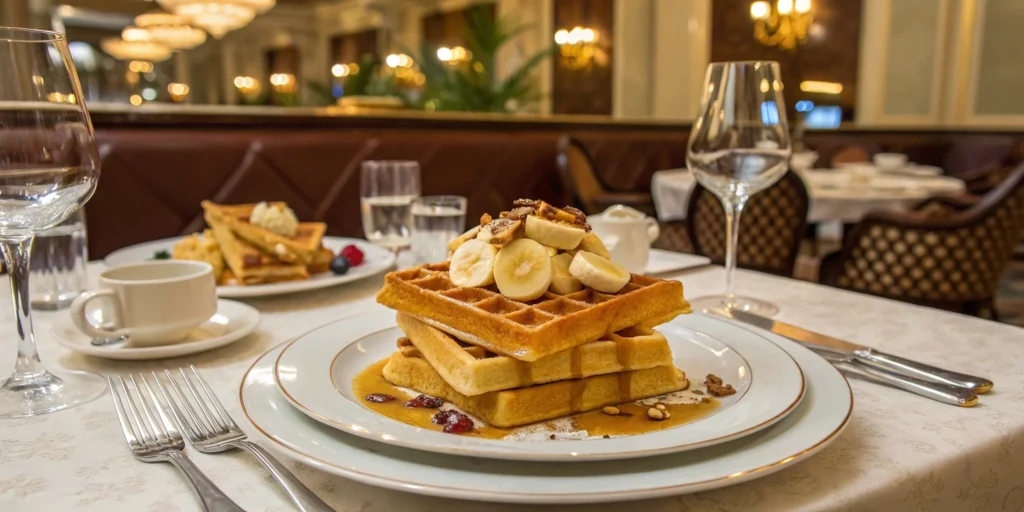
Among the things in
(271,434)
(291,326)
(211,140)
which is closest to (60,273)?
(291,326)

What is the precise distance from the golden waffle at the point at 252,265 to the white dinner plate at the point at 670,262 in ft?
2.30

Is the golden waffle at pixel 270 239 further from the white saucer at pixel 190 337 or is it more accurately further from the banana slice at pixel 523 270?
the banana slice at pixel 523 270

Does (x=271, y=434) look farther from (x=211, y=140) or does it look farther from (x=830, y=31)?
(x=830, y=31)

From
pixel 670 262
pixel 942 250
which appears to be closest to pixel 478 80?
pixel 942 250

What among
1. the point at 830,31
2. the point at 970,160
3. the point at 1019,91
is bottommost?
the point at 970,160

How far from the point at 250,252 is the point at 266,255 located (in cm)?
4

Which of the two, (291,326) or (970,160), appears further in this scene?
(970,160)

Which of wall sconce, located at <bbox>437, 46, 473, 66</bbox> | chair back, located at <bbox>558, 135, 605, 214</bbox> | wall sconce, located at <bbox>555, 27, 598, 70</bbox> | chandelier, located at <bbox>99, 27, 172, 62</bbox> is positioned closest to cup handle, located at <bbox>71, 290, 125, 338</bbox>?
chair back, located at <bbox>558, 135, 605, 214</bbox>

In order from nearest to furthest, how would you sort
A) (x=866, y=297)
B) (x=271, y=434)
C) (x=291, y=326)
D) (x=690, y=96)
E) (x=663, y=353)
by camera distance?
(x=271, y=434) < (x=663, y=353) < (x=291, y=326) < (x=866, y=297) < (x=690, y=96)

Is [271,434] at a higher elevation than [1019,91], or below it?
below

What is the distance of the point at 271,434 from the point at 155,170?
2.54 m

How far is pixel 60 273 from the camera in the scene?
1.33 meters

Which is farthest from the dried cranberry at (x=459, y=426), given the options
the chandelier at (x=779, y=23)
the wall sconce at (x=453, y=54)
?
the wall sconce at (x=453, y=54)

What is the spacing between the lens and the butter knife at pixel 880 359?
31.0 inches
